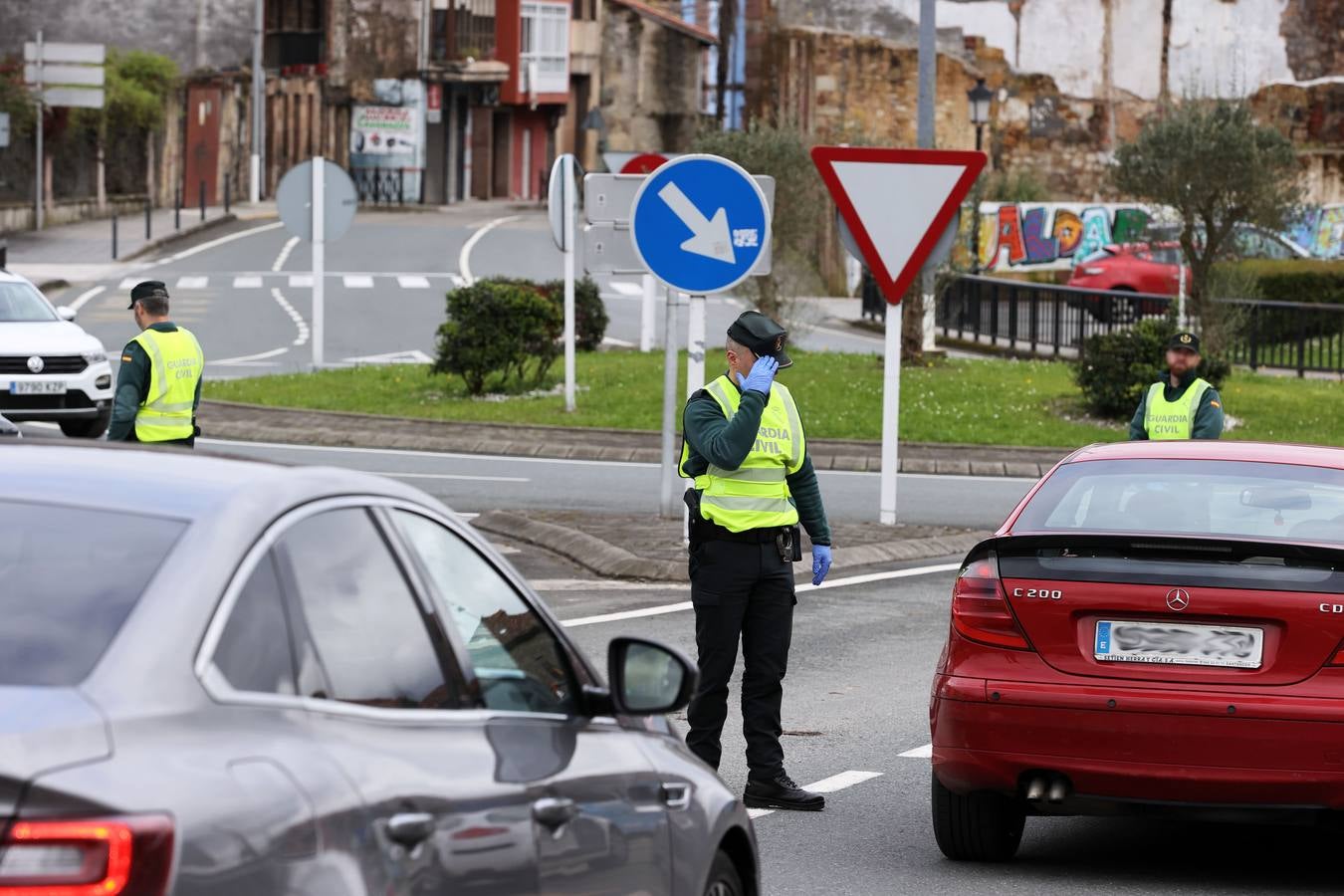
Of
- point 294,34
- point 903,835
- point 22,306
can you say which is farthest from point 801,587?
point 294,34

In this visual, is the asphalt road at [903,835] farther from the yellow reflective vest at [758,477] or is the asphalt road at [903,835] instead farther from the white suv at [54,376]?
the white suv at [54,376]

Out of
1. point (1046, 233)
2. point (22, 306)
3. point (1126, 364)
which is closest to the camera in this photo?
point (22, 306)

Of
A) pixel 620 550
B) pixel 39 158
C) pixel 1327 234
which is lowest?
pixel 620 550

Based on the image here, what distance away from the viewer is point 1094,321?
33.2 meters

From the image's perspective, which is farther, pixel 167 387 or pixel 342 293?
pixel 342 293

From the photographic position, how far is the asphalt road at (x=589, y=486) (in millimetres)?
17531

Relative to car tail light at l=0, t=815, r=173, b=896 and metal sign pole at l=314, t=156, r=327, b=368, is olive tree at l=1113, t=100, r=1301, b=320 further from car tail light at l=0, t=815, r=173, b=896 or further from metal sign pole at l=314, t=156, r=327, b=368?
car tail light at l=0, t=815, r=173, b=896

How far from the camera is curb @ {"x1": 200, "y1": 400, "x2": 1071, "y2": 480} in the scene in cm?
2125

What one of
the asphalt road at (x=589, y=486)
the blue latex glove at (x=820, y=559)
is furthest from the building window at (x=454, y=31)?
the blue latex glove at (x=820, y=559)

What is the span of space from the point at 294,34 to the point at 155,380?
6354 centimetres

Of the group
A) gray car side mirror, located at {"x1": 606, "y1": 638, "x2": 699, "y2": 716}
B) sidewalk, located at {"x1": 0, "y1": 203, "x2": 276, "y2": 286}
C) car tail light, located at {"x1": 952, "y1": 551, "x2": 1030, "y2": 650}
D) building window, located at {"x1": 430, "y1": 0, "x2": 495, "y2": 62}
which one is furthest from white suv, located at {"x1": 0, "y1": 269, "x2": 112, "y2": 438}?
building window, located at {"x1": 430, "y1": 0, "x2": 495, "y2": 62}

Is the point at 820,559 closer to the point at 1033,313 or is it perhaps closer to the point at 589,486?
the point at 589,486

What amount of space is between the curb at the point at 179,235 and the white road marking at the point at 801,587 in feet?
115

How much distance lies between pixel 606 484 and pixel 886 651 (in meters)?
7.52
